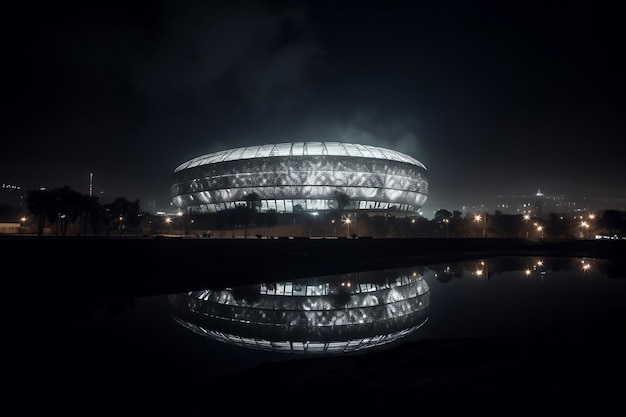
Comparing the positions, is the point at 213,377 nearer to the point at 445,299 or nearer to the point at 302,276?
the point at 445,299

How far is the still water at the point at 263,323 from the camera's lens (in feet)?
22.5

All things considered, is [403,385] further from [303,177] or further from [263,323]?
[303,177]

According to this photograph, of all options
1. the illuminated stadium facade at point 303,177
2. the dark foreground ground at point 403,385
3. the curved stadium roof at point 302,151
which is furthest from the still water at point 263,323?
the curved stadium roof at point 302,151

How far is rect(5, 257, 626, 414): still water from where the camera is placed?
6.86 metres

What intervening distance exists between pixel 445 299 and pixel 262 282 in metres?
8.13

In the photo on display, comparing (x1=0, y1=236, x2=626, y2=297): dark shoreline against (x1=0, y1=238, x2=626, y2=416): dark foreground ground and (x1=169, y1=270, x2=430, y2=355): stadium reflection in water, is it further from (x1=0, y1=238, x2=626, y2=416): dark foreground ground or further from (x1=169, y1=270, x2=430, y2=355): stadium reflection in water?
(x1=0, y1=238, x2=626, y2=416): dark foreground ground

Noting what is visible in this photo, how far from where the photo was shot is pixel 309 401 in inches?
194

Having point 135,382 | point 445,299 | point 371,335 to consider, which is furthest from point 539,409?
point 445,299

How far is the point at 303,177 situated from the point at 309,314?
51.0 meters

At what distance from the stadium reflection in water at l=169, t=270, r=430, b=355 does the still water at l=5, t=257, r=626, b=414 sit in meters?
0.03

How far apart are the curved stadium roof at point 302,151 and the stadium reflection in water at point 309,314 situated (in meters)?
46.0

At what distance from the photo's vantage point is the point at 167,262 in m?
20.3

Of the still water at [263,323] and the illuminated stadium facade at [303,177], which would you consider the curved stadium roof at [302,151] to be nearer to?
the illuminated stadium facade at [303,177]

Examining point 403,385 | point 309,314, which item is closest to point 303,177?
point 309,314
